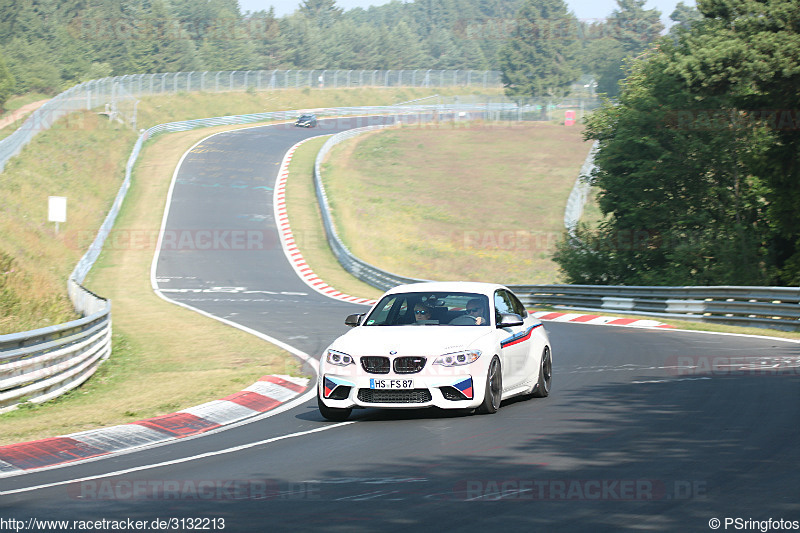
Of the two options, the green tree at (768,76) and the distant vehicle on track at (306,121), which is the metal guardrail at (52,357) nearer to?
the green tree at (768,76)

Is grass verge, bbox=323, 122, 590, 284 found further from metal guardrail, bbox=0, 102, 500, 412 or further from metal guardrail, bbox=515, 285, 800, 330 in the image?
metal guardrail, bbox=0, 102, 500, 412

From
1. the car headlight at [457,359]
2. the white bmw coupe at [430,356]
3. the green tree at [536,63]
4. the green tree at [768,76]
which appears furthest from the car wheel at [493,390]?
the green tree at [536,63]

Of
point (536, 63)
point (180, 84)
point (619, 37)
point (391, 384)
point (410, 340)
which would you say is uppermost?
point (619, 37)

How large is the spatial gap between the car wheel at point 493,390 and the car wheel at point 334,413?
1.51 metres

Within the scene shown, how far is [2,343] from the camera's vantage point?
40.8ft

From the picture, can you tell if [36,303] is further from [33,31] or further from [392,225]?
[33,31]

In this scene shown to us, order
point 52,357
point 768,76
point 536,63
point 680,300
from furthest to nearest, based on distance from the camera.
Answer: point 536,63, point 680,300, point 768,76, point 52,357

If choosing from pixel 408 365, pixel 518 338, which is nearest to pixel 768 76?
pixel 518 338

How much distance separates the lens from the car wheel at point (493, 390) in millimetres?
10602

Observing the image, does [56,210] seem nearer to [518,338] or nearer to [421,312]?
[421,312]

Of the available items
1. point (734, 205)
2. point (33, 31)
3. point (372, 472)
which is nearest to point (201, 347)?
point (372, 472)

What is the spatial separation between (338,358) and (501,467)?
11.0ft

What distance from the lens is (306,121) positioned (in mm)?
89812

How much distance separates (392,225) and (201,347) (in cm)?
3343
